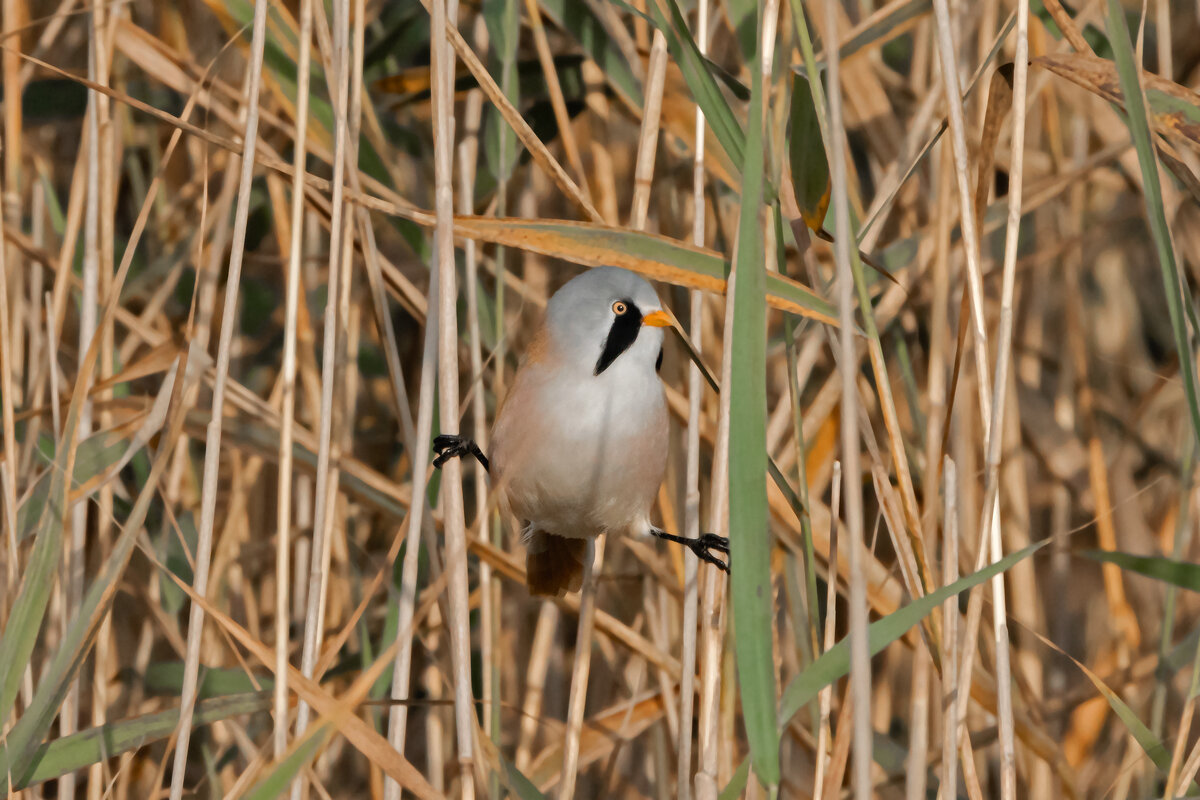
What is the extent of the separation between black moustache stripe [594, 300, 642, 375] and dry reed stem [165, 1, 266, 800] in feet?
1.35

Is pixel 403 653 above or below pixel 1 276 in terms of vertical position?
below

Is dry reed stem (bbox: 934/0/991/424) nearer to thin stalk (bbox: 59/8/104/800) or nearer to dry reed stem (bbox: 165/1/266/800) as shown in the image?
dry reed stem (bbox: 165/1/266/800)

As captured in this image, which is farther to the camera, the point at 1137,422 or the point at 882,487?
the point at 1137,422

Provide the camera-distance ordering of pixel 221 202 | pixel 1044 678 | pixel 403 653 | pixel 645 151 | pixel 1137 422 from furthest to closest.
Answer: pixel 1044 678
pixel 1137 422
pixel 221 202
pixel 645 151
pixel 403 653

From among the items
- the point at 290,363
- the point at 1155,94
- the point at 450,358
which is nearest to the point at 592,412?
the point at 450,358

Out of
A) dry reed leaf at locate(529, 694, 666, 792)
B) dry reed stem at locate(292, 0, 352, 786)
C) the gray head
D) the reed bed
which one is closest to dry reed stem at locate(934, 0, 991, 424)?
Result: the reed bed

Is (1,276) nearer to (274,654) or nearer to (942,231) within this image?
(274,654)

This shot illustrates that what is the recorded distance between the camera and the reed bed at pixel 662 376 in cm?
101

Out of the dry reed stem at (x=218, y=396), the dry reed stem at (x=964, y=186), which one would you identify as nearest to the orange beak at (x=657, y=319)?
the dry reed stem at (x=964, y=186)

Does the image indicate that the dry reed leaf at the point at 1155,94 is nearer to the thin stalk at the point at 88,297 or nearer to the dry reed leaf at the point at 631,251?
the dry reed leaf at the point at 631,251

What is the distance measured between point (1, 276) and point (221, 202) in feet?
0.90

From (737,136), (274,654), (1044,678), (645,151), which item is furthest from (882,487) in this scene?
(1044,678)

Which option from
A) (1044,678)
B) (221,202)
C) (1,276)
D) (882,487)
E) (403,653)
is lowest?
(1044,678)

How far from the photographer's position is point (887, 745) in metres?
1.58
